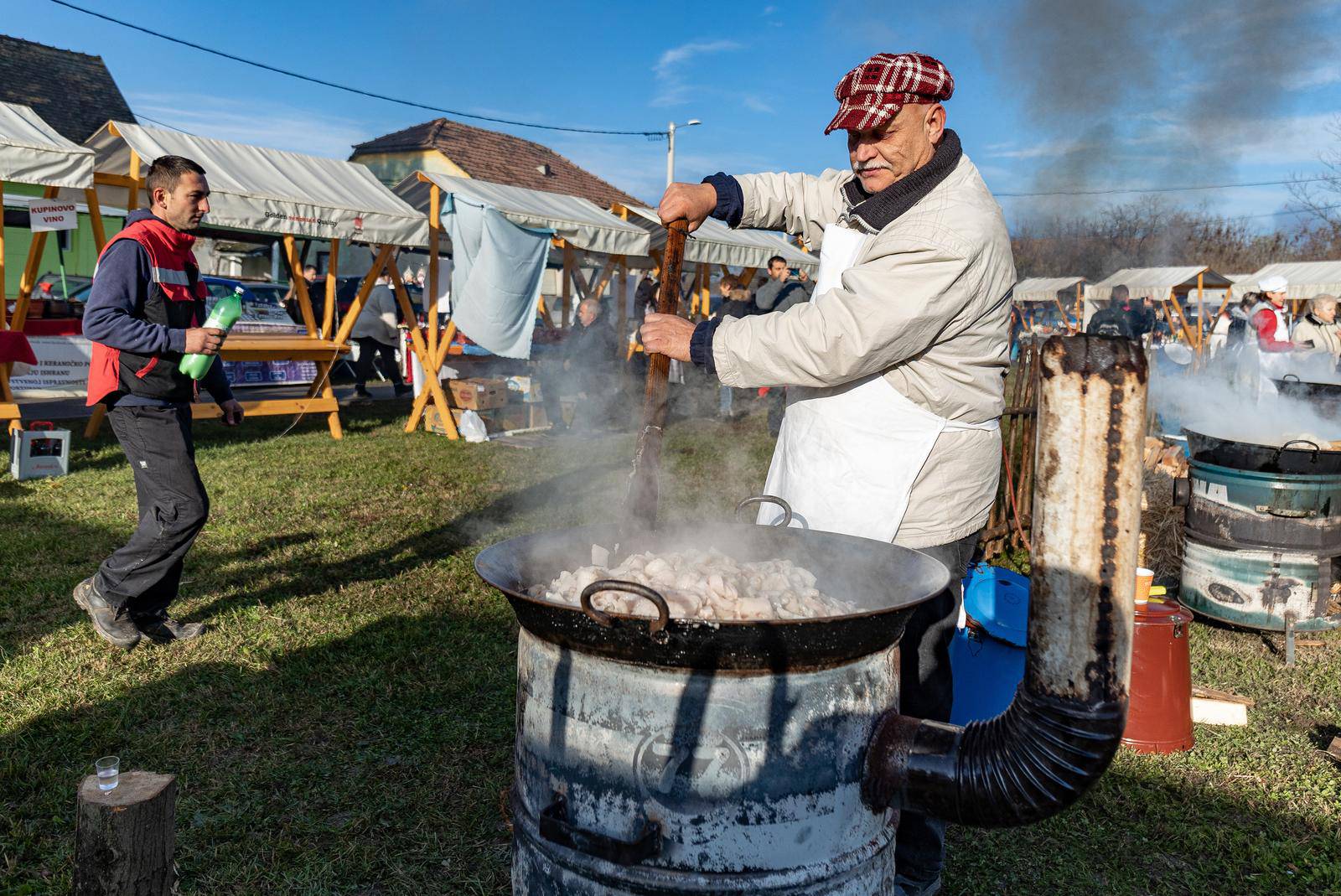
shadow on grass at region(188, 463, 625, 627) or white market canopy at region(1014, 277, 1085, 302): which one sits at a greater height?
white market canopy at region(1014, 277, 1085, 302)

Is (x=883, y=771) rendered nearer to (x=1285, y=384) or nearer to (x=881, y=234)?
(x=881, y=234)

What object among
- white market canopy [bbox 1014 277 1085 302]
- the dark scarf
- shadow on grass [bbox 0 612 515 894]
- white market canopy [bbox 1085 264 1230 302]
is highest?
white market canopy [bbox 1014 277 1085 302]

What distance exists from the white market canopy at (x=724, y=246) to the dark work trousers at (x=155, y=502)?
9.18m

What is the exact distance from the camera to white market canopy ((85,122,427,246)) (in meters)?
8.21

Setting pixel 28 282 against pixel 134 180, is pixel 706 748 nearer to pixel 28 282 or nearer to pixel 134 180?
pixel 134 180

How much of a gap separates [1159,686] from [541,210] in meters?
9.04

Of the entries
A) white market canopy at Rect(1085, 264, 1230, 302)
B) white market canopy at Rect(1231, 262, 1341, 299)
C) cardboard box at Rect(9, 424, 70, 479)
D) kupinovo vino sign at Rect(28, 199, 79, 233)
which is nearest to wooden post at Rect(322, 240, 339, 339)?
kupinovo vino sign at Rect(28, 199, 79, 233)

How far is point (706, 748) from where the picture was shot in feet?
5.48

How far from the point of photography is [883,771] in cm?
178

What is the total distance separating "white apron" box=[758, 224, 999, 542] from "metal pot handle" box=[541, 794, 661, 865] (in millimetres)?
1058

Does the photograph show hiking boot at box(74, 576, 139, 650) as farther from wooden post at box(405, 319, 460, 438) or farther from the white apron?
wooden post at box(405, 319, 460, 438)

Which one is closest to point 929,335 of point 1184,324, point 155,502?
point 155,502

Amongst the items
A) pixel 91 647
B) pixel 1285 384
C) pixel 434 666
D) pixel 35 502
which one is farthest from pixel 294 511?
pixel 1285 384

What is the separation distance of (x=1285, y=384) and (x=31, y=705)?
315 inches
